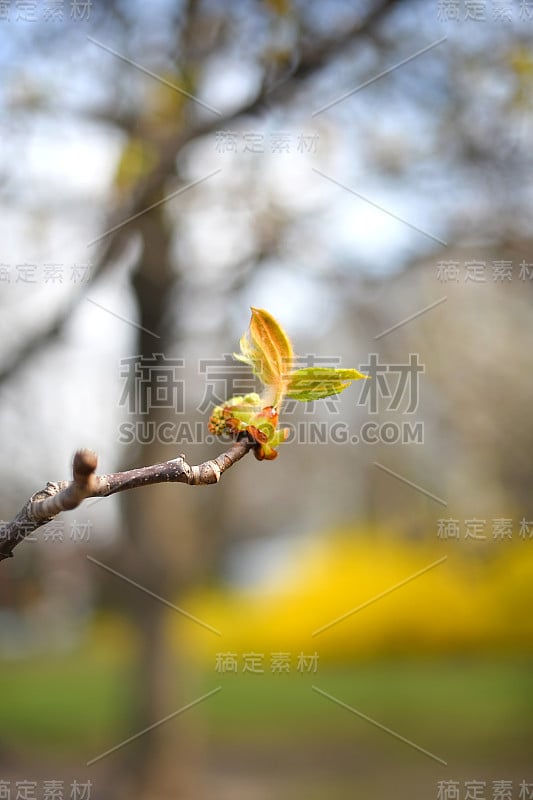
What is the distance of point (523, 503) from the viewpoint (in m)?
4.63

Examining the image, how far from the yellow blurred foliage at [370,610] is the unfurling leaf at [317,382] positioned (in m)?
5.55

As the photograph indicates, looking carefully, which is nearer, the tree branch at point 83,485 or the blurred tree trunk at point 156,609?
the tree branch at point 83,485

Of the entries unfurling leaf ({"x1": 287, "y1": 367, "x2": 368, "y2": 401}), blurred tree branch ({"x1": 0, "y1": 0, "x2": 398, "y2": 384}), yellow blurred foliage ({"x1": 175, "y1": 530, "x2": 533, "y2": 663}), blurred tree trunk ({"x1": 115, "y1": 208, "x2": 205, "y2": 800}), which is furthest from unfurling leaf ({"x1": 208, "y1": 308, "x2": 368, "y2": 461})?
yellow blurred foliage ({"x1": 175, "y1": 530, "x2": 533, "y2": 663})

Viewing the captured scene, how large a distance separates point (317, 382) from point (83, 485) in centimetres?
30

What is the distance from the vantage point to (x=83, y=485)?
1.67 ft

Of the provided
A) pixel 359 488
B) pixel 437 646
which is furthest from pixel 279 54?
pixel 359 488

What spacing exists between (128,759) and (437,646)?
3180mm

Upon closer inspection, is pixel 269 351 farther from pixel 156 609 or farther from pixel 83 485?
pixel 156 609

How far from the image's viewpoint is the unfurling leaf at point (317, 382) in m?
0.75

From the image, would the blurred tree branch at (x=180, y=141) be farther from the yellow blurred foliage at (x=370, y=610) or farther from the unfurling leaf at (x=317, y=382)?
the yellow blurred foliage at (x=370, y=610)

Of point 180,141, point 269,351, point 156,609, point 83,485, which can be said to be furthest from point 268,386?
point 156,609

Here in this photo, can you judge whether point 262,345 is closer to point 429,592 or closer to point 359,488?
point 429,592

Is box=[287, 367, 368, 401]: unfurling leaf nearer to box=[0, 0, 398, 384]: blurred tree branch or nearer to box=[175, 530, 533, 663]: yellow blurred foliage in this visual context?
box=[0, 0, 398, 384]: blurred tree branch

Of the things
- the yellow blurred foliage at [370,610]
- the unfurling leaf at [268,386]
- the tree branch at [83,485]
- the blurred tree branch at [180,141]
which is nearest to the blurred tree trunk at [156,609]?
the blurred tree branch at [180,141]
